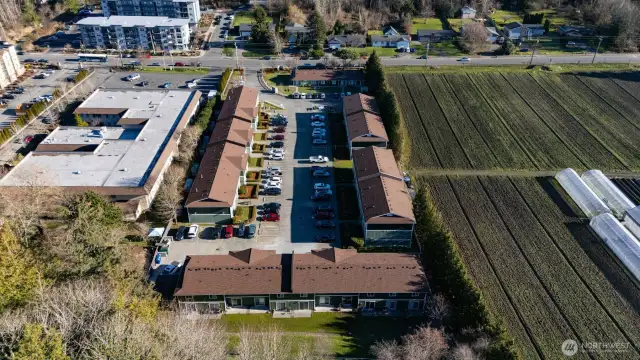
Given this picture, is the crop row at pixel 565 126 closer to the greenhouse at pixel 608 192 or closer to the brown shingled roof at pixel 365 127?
the greenhouse at pixel 608 192

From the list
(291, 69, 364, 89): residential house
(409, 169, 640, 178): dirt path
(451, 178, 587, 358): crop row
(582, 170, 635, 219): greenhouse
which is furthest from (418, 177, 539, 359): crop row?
(291, 69, 364, 89): residential house

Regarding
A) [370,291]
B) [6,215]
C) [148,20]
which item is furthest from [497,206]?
[148,20]

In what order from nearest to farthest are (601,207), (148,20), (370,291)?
(370,291) → (601,207) → (148,20)

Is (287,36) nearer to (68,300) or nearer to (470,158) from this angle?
(470,158)

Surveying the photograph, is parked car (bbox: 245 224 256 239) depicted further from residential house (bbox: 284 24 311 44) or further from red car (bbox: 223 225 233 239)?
residential house (bbox: 284 24 311 44)

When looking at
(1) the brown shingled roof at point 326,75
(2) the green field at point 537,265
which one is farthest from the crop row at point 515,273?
(1) the brown shingled roof at point 326,75
